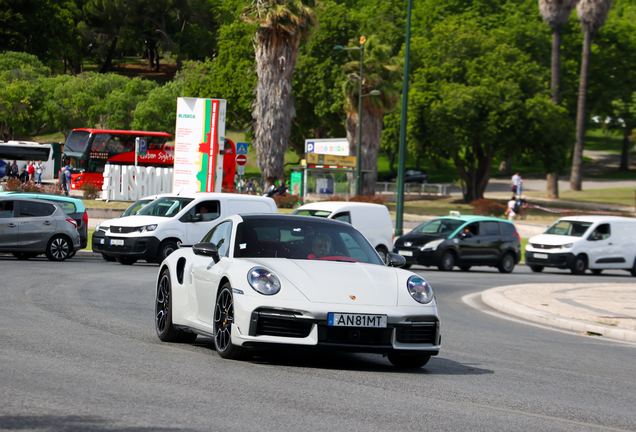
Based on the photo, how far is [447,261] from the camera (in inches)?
988

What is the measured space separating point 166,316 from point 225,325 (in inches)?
56.3

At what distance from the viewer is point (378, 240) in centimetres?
2341

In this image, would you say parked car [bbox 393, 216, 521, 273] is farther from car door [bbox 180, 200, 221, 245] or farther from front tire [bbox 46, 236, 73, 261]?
front tire [bbox 46, 236, 73, 261]

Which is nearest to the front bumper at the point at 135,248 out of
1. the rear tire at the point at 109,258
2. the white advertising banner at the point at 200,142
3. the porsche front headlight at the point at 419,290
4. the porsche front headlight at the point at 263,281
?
the rear tire at the point at 109,258

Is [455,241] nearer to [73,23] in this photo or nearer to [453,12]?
[453,12]

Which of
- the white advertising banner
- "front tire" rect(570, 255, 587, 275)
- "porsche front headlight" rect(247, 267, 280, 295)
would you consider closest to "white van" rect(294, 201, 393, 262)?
"front tire" rect(570, 255, 587, 275)

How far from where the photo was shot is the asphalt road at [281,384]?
17.0 ft

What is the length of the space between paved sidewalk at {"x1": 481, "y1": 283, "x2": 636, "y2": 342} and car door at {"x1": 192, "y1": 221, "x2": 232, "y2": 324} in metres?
6.68

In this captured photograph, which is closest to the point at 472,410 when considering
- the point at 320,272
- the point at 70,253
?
the point at 320,272

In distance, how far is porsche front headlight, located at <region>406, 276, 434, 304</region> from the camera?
737 cm

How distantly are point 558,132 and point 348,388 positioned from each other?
4833cm

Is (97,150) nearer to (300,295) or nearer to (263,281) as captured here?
(263,281)

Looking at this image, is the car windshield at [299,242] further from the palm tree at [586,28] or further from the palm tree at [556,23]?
the palm tree at [586,28]

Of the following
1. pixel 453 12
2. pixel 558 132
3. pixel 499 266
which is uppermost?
pixel 453 12
